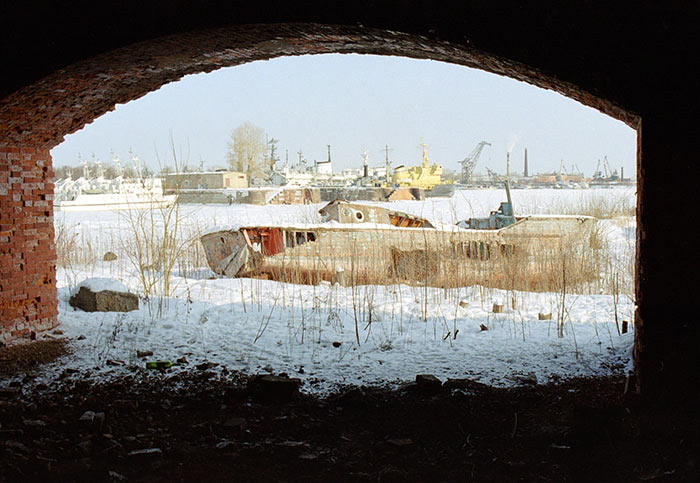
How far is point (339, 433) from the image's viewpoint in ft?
11.0

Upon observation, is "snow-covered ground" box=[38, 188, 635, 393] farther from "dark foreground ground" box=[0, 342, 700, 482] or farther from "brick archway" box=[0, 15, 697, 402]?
"brick archway" box=[0, 15, 697, 402]

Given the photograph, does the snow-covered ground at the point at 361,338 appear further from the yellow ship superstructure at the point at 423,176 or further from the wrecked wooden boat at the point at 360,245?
the yellow ship superstructure at the point at 423,176

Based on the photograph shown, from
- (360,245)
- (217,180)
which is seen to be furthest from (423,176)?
(360,245)

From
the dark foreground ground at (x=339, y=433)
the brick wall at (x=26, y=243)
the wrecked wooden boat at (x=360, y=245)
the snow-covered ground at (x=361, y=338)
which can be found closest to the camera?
the dark foreground ground at (x=339, y=433)

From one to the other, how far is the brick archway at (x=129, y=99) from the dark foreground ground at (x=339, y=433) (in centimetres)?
50

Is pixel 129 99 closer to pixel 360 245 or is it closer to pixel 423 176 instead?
pixel 360 245

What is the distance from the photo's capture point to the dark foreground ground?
2.84 meters

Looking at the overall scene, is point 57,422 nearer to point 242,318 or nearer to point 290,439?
point 290,439

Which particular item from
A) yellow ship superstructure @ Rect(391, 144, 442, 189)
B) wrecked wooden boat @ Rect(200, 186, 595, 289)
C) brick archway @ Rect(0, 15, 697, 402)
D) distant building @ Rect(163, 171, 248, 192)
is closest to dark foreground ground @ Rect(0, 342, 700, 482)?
brick archway @ Rect(0, 15, 697, 402)

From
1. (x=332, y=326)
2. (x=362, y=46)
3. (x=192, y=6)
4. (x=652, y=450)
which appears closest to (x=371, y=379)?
(x=332, y=326)

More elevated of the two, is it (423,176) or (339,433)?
(423,176)

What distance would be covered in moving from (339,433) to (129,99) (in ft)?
11.3

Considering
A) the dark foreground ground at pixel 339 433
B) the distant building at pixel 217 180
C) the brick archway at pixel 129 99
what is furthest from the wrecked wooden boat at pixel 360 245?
the distant building at pixel 217 180

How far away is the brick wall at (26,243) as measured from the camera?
191 inches
